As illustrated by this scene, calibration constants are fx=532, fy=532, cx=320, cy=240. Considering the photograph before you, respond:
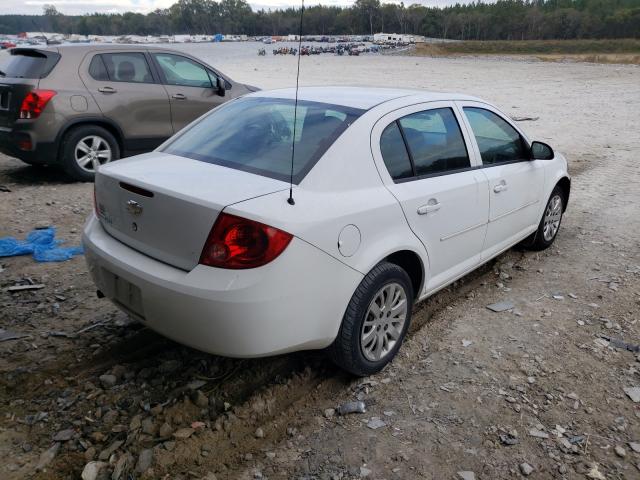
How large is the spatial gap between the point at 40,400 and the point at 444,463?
86.0 inches

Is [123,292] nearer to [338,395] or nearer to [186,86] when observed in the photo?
[338,395]

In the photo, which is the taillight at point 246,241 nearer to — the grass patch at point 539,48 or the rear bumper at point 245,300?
the rear bumper at point 245,300

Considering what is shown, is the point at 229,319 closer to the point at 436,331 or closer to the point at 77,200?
the point at 436,331

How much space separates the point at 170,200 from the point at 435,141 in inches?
73.4

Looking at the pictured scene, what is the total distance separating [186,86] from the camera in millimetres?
8070

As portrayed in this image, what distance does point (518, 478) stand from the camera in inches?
98.7

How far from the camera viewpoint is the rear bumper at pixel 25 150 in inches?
262

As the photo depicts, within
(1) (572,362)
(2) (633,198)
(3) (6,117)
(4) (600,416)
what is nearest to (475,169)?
(1) (572,362)

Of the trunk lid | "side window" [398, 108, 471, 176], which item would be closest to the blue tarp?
the trunk lid

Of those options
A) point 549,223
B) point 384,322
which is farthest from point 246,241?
point 549,223

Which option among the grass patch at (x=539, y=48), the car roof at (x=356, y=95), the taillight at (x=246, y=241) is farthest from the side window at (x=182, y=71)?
the grass patch at (x=539, y=48)

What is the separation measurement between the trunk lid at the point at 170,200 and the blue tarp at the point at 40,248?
199 centimetres

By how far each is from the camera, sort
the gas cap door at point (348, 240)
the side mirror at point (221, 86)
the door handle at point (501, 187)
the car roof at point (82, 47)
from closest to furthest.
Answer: the gas cap door at point (348, 240)
the door handle at point (501, 187)
the car roof at point (82, 47)
the side mirror at point (221, 86)

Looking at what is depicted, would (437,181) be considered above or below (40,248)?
above
